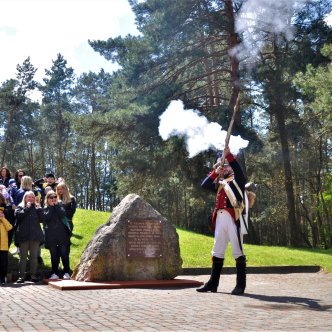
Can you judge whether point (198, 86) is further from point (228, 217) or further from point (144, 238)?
point (228, 217)

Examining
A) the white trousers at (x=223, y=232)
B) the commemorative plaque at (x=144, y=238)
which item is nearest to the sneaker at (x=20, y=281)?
the commemorative plaque at (x=144, y=238)

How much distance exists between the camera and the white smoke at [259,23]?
22.8 meters

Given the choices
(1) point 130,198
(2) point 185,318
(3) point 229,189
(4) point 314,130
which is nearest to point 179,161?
(4) point 314,130

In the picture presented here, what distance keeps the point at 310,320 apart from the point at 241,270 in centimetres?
298

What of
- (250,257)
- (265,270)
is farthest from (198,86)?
(265,270)

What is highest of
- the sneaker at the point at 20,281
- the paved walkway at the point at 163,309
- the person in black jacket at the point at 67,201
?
the person in black jacket at the point at 67,201

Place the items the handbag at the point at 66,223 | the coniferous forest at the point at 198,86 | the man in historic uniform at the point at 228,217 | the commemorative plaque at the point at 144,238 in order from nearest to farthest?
1. the man in historic uniform at the point at 228,217
2. the commemorative plaque at the point at 144,238
3. the handbag at the point at 66,223
4. the coniferous forest at the point at 198,86

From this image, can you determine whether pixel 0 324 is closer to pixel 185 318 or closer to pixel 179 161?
pixel 185 318

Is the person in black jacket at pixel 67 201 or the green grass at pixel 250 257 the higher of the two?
the person in black jacket at pixel 67 201

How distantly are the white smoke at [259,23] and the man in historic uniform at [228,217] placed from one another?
14521 millimetres

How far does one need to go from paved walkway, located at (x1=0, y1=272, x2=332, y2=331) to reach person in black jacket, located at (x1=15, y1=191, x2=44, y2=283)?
1122mm

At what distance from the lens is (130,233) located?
430 inches

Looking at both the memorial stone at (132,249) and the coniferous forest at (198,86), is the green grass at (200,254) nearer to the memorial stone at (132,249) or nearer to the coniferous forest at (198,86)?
the memorial stone at (132,249)

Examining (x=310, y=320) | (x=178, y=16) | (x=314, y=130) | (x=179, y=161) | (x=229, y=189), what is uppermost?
(x=178, y=16)
